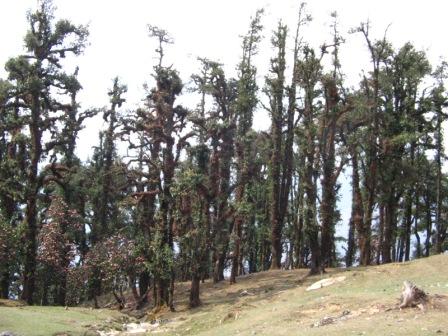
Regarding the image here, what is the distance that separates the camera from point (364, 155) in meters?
40.8

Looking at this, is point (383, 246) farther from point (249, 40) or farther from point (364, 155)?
point (249, 40)

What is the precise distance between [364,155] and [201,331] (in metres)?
21.8

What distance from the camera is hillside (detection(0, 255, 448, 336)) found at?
17297 mm

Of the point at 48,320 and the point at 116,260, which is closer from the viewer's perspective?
the point at 48,320

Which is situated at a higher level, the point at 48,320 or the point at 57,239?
the point at 57,239

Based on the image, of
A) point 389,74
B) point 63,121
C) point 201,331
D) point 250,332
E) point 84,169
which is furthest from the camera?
point 84,169

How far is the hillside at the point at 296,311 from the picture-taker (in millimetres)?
17297

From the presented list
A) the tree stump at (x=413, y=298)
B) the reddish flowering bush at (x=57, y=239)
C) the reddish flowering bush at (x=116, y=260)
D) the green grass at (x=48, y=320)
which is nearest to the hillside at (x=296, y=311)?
the green grass at (x=48, y=320)

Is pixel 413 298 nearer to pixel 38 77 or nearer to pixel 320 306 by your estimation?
pixel 320 306

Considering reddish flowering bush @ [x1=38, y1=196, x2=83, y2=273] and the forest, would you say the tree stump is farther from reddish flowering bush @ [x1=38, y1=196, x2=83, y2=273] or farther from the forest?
reddish flowering bush @ [x1=38, y1=196, x2=83, y2=273]

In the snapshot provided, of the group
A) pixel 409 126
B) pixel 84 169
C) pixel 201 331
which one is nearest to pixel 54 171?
pixel 84 169

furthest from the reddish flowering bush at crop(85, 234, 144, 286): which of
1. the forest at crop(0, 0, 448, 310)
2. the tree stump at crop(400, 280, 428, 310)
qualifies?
the tree stump at crop(400, 280, 428, 310)

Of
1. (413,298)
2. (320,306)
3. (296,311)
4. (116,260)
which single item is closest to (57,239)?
(116,260)

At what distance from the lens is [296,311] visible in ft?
73.8
